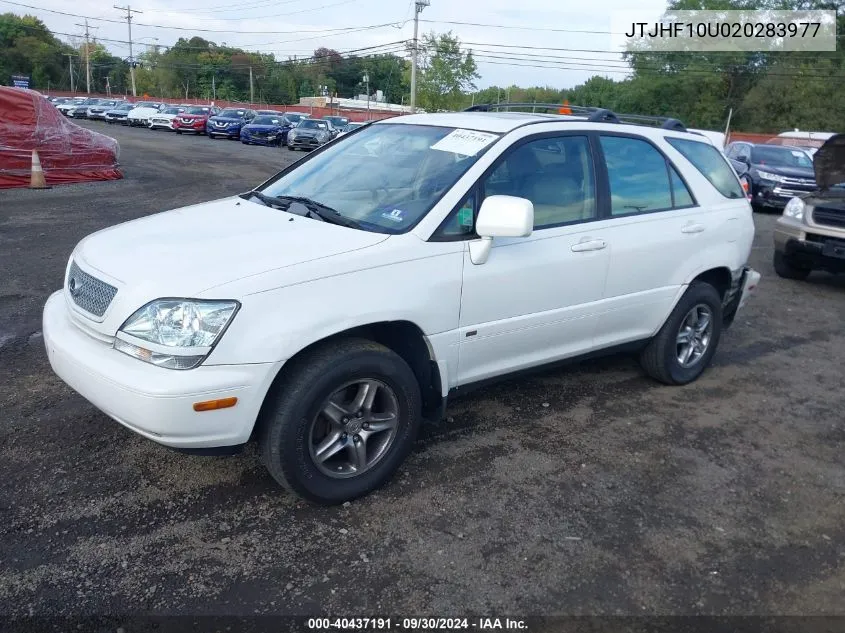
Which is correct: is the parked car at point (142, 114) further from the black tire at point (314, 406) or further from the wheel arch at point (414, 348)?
the black tire at point (314, 406)

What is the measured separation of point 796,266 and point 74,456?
8.36 meters

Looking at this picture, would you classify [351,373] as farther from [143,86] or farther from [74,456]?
[143,86]

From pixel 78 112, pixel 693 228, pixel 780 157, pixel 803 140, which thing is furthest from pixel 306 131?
pixel 693 228

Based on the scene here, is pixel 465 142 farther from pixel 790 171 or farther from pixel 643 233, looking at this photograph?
pixel 790 171

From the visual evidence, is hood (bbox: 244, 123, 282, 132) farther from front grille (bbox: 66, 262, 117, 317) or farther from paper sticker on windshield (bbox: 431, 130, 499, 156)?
front grille (bbox: 66, 262, 117, 317)

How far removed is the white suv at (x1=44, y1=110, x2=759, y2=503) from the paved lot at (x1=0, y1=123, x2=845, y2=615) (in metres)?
0.33

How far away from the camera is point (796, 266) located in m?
8.93

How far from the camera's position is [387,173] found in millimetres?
4082

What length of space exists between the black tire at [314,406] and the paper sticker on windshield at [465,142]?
4.09 ft

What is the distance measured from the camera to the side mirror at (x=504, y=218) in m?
3.47

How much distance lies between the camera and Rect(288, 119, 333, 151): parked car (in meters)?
29.0

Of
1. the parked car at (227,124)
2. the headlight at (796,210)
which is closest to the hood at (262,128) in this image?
the parked car at (227,124)

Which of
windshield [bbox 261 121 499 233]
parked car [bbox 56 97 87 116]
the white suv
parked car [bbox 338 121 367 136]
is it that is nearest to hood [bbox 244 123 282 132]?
parked car [bbox 338 121 367 136]

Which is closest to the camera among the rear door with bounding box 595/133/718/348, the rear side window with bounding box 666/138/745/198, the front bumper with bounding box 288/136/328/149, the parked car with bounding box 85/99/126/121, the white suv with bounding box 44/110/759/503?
the white suv with bounding box 44/110/759/503
